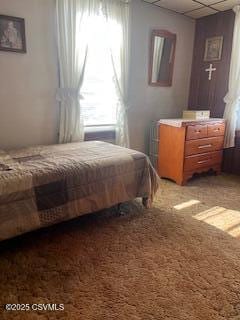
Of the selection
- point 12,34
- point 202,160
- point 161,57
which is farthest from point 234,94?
point 12,34

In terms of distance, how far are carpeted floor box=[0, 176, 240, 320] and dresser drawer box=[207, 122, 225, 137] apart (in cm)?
120

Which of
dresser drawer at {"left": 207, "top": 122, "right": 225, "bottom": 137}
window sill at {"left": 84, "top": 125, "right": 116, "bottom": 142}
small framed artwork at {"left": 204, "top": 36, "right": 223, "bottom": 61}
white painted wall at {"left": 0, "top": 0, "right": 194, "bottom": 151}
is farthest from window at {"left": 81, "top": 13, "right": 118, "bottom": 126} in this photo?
small framed artwork at {"left": 204, "top": 36, "right": 223, "bottom": 61}

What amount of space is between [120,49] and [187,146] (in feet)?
4.67

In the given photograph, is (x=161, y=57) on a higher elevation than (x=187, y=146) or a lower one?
higher

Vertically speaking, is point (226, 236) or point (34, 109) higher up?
point (34, 109)

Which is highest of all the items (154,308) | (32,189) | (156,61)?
(156,61)

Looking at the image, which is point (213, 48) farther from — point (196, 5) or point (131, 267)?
point (131, 267)

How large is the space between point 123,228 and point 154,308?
0.85 metres

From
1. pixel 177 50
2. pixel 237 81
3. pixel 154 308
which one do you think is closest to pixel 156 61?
pixel 177 50

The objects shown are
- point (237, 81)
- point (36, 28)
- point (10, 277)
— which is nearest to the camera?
point (10, 277)

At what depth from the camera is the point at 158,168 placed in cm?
345

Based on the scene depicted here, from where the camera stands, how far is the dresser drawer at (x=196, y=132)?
3020 mm

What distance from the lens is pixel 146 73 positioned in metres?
3.41

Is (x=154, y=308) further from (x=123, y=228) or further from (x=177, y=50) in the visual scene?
(x=177, y=50)
